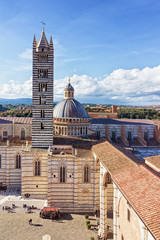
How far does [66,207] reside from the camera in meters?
25.5

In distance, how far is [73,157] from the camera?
25.5 meters

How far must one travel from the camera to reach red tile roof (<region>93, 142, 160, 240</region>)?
9502 mm

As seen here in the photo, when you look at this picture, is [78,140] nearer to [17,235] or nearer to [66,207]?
[66,207]

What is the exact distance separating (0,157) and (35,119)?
8573 mm

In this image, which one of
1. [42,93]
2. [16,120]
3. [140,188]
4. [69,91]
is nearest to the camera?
[140,188]

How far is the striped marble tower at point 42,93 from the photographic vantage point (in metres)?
28.3

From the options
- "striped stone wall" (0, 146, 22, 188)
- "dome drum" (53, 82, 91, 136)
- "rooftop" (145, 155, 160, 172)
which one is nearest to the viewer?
"rooftop" (145, 155, 160, 172)

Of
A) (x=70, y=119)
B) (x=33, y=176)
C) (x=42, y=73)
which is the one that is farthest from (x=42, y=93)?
(x=33, y=176)

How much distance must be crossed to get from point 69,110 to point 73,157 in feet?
29.5

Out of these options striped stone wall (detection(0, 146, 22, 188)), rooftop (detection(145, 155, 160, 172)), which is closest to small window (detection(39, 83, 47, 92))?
striped stone wall (detection(0, 146, 22, 188))

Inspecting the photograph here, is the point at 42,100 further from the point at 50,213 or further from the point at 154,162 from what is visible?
the point at 154,162

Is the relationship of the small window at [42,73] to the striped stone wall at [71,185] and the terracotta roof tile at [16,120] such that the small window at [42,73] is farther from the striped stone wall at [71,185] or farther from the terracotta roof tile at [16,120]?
the striped stone wall at [71,185]

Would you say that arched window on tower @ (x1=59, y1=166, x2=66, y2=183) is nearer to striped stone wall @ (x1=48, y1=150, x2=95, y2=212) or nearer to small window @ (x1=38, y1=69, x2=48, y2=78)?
striped stone wall @ (x1=48, y1=150, x2=95, y2=212)

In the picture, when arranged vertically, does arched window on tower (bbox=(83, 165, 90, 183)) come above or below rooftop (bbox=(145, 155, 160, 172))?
below
